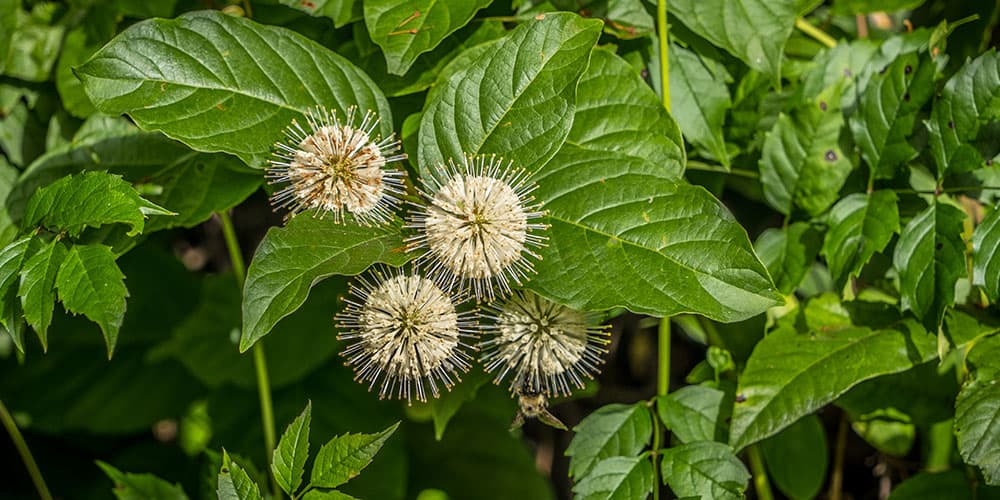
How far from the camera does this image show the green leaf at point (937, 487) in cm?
125

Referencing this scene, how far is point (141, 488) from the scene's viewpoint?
1.35 m

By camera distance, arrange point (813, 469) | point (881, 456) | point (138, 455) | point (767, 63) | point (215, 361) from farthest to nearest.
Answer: point (138, 455) < point (215, 361) < point (881, 456) < point (813, 469) < point (767, 63)

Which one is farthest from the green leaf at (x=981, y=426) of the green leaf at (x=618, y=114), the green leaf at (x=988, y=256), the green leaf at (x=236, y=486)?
the green leaf at (x=236, y=486)

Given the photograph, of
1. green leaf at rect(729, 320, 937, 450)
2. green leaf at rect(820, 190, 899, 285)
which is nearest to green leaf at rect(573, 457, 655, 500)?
green leaf at rect(729, 320, 937, 450)

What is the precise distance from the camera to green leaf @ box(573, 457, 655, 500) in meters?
1.08

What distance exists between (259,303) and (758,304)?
0.57 m

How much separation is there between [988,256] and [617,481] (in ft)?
1.85

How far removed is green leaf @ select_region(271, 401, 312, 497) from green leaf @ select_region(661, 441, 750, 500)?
47 centimetres

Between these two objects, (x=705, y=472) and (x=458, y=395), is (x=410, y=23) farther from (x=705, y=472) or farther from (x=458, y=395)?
(x=705, y=472)

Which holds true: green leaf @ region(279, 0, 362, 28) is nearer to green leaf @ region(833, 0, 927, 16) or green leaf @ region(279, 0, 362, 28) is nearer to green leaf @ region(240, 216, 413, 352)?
green leaf @ region(240, 216, 413, 352)

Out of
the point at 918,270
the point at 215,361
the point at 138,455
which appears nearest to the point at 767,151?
the point at 918,270

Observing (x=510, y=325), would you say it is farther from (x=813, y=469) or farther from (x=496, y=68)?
(x=813, y=469)

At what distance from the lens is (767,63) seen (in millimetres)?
1215

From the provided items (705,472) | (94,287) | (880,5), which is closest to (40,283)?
(94,287)
